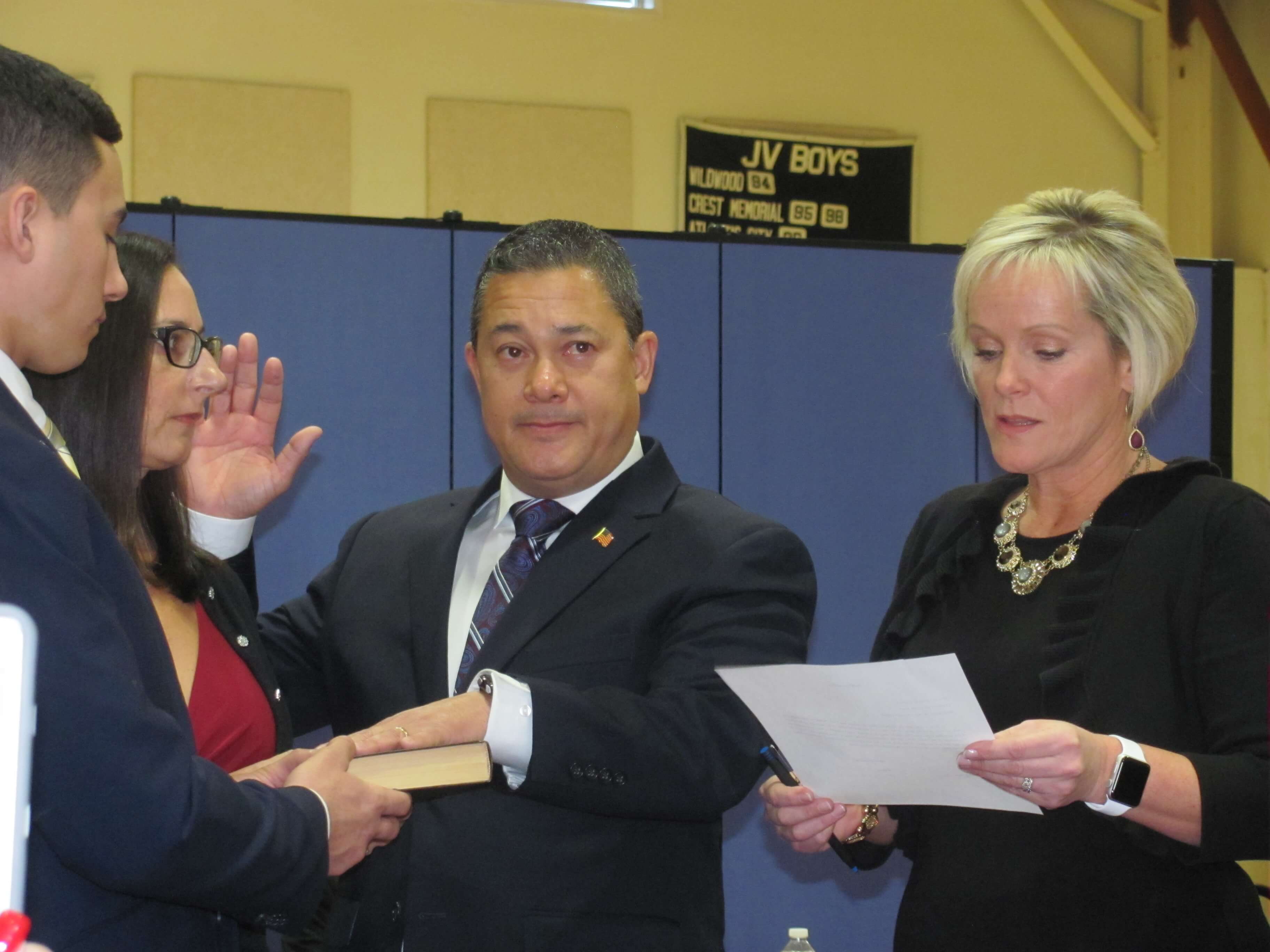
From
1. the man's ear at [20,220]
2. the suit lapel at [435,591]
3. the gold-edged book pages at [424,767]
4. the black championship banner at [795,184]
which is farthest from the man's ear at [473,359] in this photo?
the black championship banner at [795,184]

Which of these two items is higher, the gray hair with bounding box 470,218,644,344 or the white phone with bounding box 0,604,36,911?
the gray hair with bounding box 470,218,644,344

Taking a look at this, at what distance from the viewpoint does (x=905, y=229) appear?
24.9 feet

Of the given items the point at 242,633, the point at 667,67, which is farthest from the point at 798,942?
the point at 667,67

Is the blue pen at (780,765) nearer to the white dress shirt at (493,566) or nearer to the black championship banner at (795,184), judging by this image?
the white dress shirt at (493,566)

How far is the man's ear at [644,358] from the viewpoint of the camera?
2316 millimetres

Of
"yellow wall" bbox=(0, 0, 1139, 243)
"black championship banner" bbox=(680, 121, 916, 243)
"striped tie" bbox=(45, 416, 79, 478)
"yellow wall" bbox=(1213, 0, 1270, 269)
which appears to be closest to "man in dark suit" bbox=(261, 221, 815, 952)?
"striped tie" bbox=(45, 416, 79, 478)

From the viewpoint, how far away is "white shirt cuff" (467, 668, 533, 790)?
1.80m

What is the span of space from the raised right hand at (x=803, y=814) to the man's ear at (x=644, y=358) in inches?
30.3

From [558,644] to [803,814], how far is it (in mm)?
452

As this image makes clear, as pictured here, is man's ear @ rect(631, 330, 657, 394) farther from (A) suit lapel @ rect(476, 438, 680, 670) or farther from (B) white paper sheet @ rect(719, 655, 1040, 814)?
(B) white paper sheet @ rect(719, 655, 1040, 814)

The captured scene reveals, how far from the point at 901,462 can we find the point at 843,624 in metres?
0.59

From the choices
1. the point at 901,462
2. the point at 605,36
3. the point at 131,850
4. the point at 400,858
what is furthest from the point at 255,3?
the point at 131,850

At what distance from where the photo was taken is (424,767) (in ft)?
5.43

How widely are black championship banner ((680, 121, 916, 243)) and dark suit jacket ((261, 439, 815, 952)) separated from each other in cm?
535
